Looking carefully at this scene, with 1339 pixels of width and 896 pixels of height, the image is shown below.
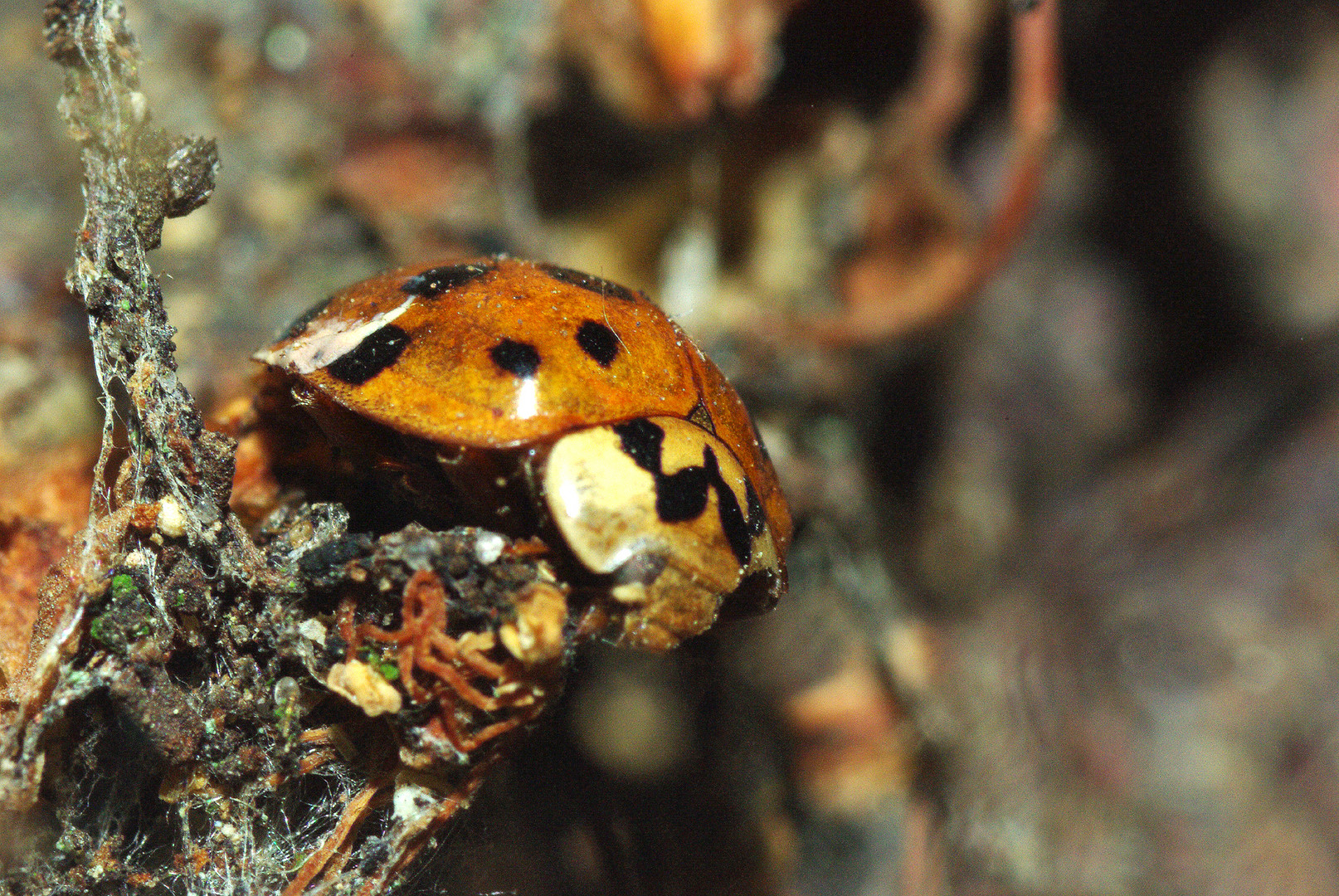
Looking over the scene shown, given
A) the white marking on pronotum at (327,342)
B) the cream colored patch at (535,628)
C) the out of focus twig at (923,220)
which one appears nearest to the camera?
the cream colored patch at (535,628)

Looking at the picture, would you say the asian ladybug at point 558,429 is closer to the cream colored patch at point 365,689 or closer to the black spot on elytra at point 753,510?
the black spot on elytra at point 753,510

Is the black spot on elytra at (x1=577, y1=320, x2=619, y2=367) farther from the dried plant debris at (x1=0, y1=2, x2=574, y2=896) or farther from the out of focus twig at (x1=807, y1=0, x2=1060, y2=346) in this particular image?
the out of focus twig at (x1=807, y1=0, x2=1060, y2=346)

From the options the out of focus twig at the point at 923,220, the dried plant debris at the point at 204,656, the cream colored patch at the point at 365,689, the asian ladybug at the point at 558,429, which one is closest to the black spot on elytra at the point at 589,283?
the asian ladybug at the point at 558,429

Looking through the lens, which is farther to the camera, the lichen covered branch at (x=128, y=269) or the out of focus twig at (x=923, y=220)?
the out of focus twig at (x=923, y=220)

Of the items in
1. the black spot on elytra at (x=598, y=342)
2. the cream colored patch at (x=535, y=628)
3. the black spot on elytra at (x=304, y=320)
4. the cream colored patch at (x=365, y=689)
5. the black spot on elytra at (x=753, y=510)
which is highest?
the black spot on elytra at (x=304, y=320)

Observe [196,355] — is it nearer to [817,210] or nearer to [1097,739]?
[817,210]

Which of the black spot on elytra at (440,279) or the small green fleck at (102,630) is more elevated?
the black spot on elytra at (440,279)

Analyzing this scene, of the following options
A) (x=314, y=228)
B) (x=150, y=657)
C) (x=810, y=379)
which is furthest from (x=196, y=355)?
(x=810, y=379)
